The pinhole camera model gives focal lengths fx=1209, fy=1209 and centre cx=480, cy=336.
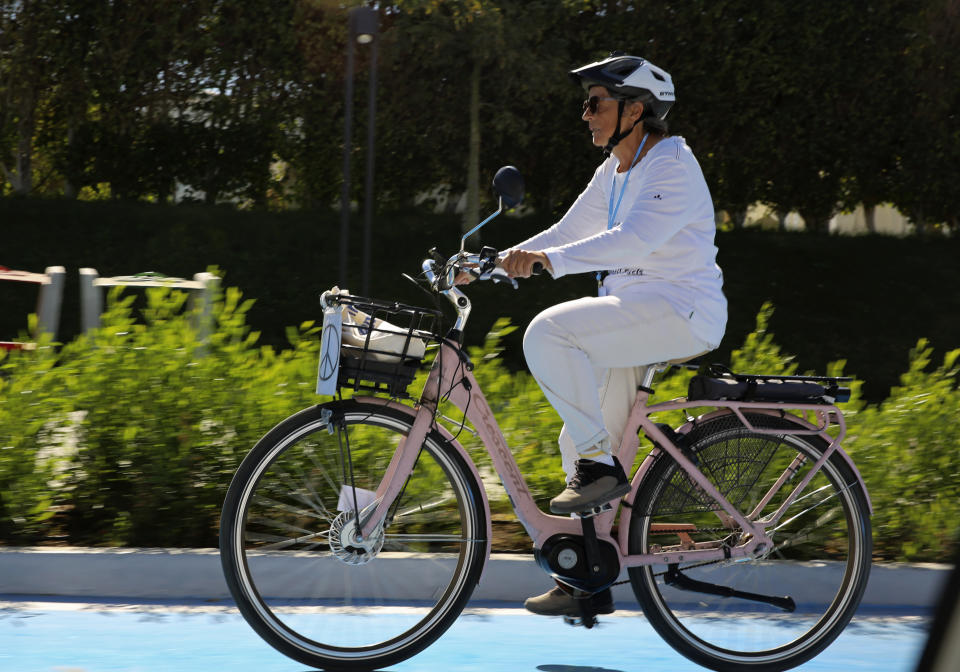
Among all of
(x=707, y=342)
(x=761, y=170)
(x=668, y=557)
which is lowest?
(x=668, y=557)

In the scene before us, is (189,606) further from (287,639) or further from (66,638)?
(287,639)

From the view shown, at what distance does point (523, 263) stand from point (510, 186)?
10.1 inches

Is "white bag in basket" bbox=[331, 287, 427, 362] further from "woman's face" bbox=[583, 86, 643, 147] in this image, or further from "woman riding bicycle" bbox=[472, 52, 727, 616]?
"woman's face" bbox=[583, 86, 643, 147]

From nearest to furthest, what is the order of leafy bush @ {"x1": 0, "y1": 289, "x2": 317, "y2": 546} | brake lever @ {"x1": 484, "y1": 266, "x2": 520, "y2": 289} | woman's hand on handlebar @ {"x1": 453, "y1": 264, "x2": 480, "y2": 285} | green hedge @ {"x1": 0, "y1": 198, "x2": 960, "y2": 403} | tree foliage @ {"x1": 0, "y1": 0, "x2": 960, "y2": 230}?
brake lever @ {"x1": 484, "y1": 266, "x2": 520, "y2": 289}
woman's hand on handlebar @ {"x1": 453, "y1": 264, "x2": 480, "y2": 285}
leafy bush @ {"x1": 0, "y1": 289, "x2": 317, "y2": 546}
green hedge @ {"x1": 0, "y1": 198, "x2": 960, "y2": 403}
tree foliage @ {"x1": 0, "y1": 0, "x2": 960, "y2": 230}

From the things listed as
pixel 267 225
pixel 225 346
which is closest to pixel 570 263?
pixel 225 346

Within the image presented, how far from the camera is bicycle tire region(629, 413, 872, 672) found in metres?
3.87

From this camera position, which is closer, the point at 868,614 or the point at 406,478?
the point at 406,478

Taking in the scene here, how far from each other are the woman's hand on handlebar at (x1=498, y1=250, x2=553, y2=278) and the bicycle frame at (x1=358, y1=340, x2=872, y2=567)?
360 millimetres

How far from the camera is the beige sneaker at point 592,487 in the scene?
3693 mm

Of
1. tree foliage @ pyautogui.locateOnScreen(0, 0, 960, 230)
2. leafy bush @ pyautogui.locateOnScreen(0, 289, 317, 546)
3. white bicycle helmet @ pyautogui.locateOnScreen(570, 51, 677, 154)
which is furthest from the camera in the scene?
tree foliage @ pyautogui.locateOnScreen(0, 0, 960, 230)

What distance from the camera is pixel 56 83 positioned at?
2256 cm

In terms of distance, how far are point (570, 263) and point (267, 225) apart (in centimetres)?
1931

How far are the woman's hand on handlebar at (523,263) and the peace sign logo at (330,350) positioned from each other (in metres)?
0.53

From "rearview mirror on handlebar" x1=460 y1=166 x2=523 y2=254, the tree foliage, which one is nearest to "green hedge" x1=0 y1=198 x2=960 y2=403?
the tree foliage
